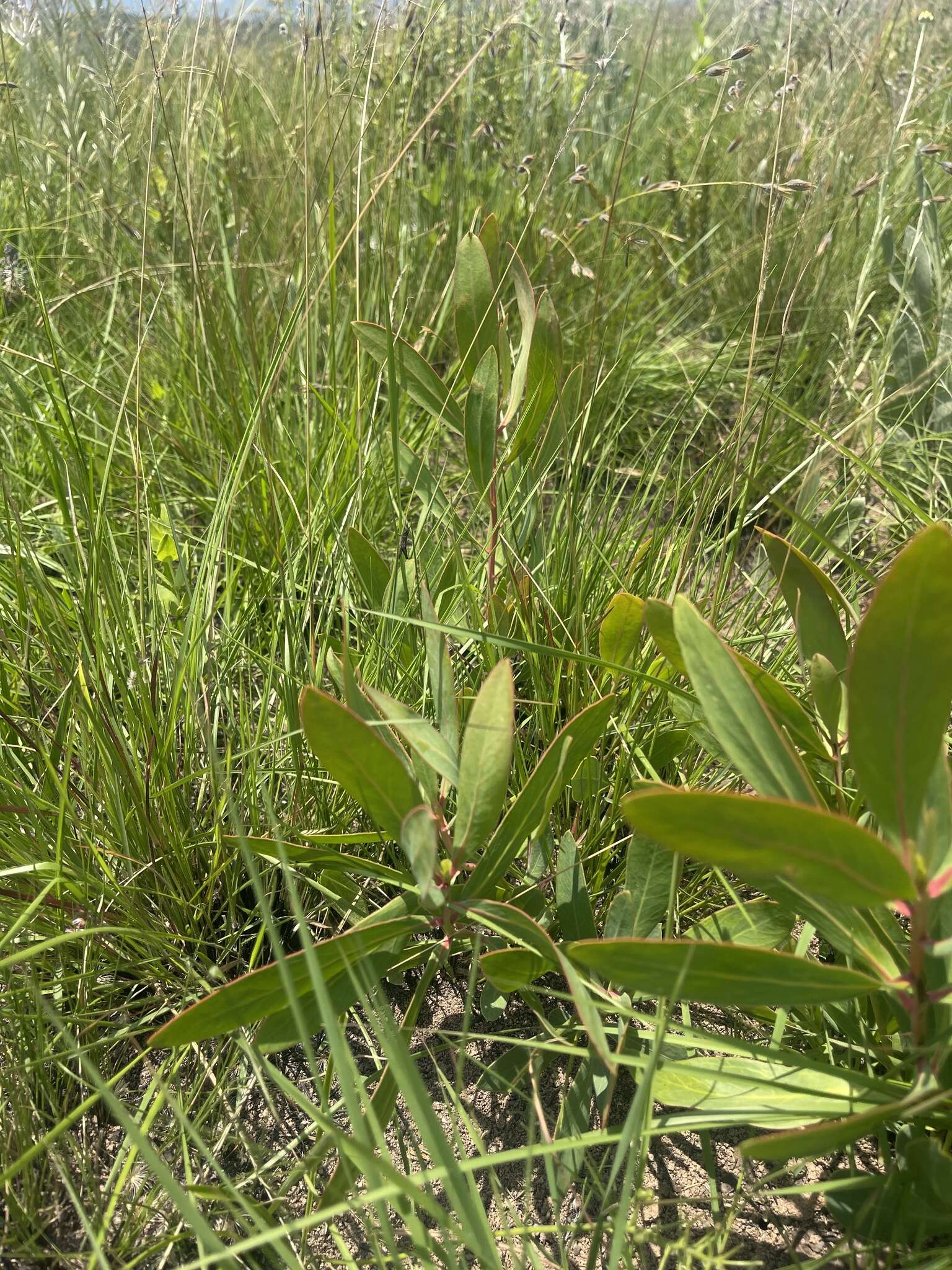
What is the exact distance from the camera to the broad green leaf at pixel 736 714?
0.64 metres

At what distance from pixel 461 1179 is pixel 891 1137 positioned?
42 centimetres

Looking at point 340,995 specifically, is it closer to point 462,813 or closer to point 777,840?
point 462,813

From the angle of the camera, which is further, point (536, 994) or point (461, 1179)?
point (536, 994)

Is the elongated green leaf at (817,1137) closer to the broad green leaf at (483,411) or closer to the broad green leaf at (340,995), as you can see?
the broad green leaf at (340,995)

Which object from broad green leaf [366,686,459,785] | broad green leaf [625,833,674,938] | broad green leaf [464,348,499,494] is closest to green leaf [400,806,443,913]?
broad green leaf [366,686,459,785]

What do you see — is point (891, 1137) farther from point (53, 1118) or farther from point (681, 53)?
point (681, 53)

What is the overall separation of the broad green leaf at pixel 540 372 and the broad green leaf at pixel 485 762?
407 millimetres

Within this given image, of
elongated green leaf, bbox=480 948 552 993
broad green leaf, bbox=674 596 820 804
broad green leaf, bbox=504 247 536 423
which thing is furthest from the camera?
broad green leaf, bbox=504 247 536 423

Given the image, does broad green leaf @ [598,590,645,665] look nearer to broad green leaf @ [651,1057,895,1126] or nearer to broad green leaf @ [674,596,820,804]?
broad green leaf @ [674,596,820,804]

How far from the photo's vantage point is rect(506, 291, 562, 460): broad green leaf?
100 centimetres

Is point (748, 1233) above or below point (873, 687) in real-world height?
below

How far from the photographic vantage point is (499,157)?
7.39 ft

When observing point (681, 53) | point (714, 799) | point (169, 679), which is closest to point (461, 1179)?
point (714, 799)

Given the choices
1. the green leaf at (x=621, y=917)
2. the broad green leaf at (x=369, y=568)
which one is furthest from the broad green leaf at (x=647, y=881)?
the broad green leaf at (x=369, y=568)
